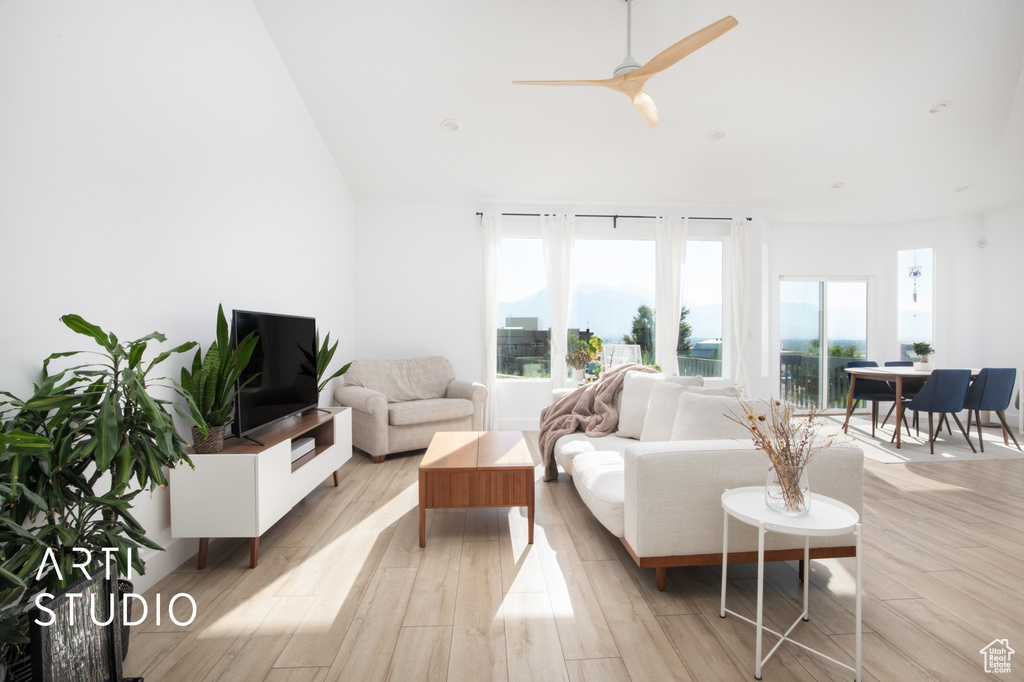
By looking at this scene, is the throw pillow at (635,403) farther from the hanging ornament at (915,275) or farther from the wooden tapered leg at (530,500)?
the hanging ornament at (915,275)

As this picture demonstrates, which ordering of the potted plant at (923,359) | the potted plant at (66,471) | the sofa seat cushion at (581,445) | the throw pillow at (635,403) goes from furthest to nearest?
the potted plant at (923,359)
the throw pillow at (635,403)
the sofa seat cushion at (581,445)
the potted plant at (66,471)

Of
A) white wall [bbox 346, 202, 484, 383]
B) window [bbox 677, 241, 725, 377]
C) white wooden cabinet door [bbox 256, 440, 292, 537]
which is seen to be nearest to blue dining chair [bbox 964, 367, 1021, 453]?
window [bbox 677, 241, 725, 377]

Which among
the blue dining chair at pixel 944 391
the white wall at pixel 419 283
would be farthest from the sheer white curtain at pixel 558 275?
the blue dining chair at pixel 944 391

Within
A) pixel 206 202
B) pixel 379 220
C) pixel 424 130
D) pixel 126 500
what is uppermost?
pixel 424 130

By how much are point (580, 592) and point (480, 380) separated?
352 cm

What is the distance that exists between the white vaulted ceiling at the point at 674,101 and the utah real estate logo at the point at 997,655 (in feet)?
11.0

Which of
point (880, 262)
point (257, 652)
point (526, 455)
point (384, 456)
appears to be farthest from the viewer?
point (880, 262)

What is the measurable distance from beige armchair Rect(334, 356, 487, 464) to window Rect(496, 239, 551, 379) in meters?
0.84

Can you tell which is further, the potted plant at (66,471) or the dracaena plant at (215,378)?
the dracaena plant at (215,378)

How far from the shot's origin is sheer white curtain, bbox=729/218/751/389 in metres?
5.56

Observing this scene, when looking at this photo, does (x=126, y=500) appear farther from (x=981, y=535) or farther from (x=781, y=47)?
(x=781, y=47)

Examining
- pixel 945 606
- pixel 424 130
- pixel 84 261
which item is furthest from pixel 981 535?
pixel 424 130

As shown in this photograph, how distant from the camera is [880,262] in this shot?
6.34m

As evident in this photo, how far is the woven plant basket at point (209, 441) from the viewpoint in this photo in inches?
89.2
